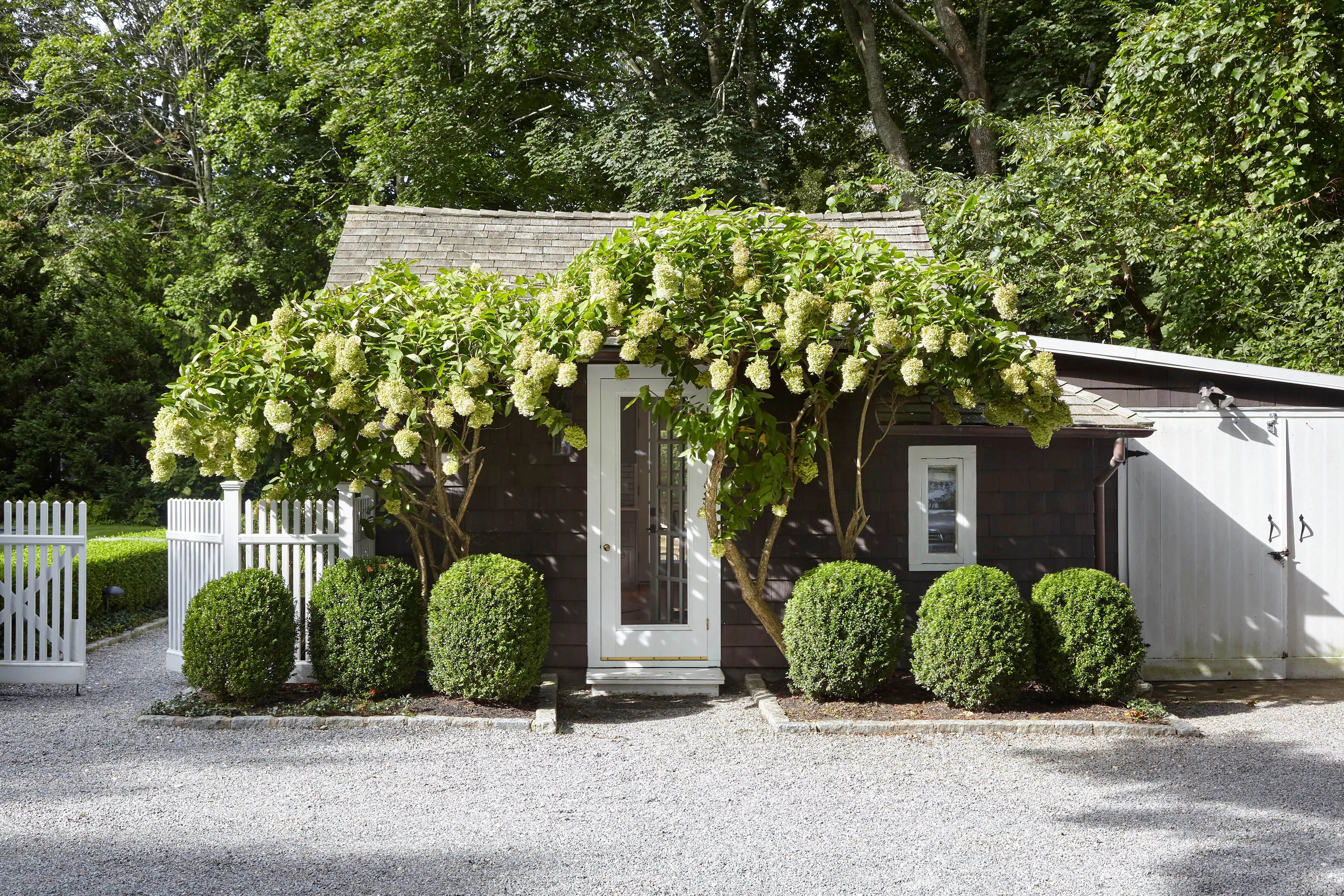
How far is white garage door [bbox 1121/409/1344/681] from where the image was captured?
312 inches

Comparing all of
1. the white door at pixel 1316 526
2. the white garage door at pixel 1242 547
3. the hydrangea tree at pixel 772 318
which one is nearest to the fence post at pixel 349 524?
the hydrangea tree at pixel 772 318

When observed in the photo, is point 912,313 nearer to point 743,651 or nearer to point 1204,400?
point 743,651

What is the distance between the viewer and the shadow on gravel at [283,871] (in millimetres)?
3820

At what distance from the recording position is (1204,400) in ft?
26.7

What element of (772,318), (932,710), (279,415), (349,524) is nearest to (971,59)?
(772,318)

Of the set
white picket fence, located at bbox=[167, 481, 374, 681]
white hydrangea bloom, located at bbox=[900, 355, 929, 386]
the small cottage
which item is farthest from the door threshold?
white hydrangea bloom, located at bbox=[900, 355, 929, 386]

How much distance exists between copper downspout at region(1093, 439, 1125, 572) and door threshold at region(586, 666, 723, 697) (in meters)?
3.24


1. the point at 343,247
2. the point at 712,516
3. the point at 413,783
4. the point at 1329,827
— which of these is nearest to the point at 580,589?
the point at 712,516

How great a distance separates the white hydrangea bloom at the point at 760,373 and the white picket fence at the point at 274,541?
335 centimetres

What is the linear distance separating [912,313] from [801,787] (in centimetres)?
305

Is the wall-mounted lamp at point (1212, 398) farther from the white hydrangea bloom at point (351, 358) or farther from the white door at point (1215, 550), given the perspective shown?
the white hydrangea bloom at point (351, 358)

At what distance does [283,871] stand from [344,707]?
2547mm

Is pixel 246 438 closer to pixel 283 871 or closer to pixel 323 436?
pixel 323 436

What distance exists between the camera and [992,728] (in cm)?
626
